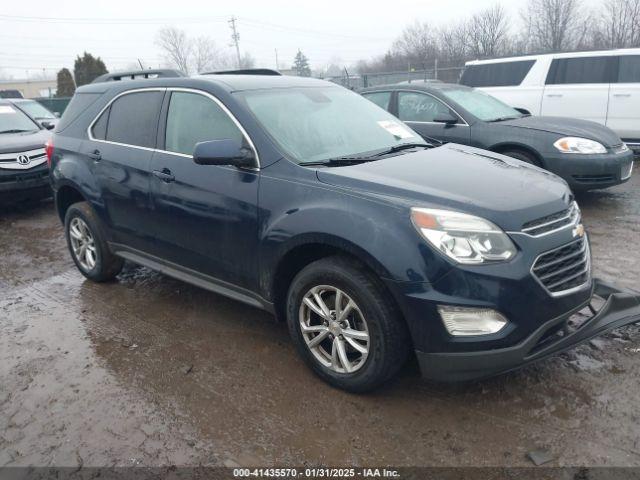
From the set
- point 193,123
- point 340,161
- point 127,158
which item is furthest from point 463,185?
point 127,158

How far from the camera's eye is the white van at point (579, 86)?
8.77 metres

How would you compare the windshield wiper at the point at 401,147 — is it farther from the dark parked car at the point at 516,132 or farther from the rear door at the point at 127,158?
the dark parked car at the point at 516,132

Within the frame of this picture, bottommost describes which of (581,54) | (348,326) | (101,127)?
(348,326)

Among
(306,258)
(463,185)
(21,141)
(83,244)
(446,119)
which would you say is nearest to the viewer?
(463,185)

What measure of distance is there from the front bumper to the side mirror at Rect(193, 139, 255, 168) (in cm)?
461

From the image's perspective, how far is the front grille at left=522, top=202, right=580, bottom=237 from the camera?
2.62 metres

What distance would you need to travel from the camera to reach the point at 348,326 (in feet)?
9.55

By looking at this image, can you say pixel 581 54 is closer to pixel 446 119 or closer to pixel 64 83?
pixel 446 119

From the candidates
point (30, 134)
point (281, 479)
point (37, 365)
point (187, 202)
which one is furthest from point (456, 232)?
point (30, 134)

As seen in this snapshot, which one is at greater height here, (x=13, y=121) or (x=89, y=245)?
(x=13, y=121)

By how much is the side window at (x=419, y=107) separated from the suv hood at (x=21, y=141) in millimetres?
5572

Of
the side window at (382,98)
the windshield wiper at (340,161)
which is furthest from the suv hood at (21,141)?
the windshield wiper at (340,161)

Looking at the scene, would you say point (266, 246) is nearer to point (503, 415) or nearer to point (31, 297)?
point (503, 415)

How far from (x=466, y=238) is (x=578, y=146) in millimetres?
4662
